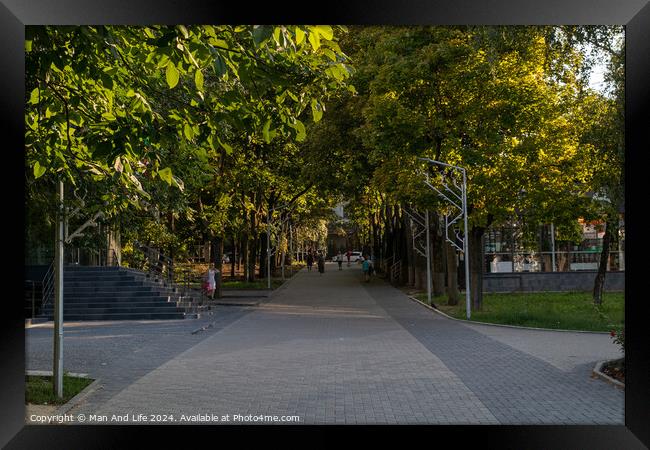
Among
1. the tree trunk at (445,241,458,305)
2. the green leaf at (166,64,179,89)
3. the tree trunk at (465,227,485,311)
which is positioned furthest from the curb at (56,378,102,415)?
the tree trunk at (445,241,458,305)

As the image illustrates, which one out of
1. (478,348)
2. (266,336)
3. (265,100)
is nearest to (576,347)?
(478,348)

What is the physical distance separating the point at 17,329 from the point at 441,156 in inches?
777

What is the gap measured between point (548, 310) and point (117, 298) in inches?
551

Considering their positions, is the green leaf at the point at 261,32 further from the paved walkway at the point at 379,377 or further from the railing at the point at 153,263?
the railing at the point at 153,263

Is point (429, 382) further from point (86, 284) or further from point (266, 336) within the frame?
point (86, 284)

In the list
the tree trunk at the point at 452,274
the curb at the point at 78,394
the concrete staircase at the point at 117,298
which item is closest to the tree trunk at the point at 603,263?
the tree trunk at the point at 452,274

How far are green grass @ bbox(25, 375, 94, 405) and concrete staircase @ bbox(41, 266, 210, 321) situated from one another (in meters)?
12.4

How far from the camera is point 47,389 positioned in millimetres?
10531

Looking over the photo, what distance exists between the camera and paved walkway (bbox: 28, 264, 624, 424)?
9.24 m

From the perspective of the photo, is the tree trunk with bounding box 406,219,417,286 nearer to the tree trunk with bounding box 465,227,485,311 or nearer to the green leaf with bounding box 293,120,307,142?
the tree trunk with bounding box 465,227,485,311

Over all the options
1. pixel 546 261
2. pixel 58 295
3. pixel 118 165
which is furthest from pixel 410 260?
pixel 118 165

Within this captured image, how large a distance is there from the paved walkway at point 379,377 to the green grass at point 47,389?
0.44 m

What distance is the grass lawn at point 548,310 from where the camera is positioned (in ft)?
67.2
